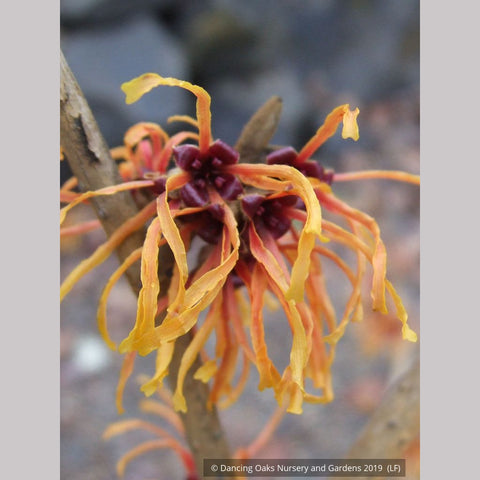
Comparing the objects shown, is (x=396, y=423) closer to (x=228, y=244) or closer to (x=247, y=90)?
(x=228, y=244)

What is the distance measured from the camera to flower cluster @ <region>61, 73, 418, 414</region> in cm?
47

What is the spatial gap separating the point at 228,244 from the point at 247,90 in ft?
1.55

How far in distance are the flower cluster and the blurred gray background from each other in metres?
0.17

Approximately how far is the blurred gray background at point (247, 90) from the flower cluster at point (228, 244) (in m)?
0.17

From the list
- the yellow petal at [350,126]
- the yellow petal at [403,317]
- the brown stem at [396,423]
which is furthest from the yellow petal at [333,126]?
the brown stem at [396,423]

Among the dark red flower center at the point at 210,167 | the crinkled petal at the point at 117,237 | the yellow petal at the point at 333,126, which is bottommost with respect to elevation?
the crinkled petal at the point at 117,237

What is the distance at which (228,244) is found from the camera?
51 cm

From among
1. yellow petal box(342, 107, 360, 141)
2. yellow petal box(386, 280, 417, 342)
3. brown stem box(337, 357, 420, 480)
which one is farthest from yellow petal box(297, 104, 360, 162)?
brown stem box(337, 357, 420, 480)

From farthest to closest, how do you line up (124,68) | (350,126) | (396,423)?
1. (124,68)
2. (396,423)
3. (350,126)

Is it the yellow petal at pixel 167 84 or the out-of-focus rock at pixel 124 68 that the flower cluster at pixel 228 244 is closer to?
the yellow petal at pixel 167 84

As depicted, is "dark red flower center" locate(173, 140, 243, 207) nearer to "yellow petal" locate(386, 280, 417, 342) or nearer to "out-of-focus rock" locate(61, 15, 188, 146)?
"yellow petal" locate(386, 280, 417, 342)

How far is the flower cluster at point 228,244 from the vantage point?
0.47m

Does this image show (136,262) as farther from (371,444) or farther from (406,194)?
(406,194)

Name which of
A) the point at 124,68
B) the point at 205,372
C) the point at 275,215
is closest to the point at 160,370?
the point at 205,372
